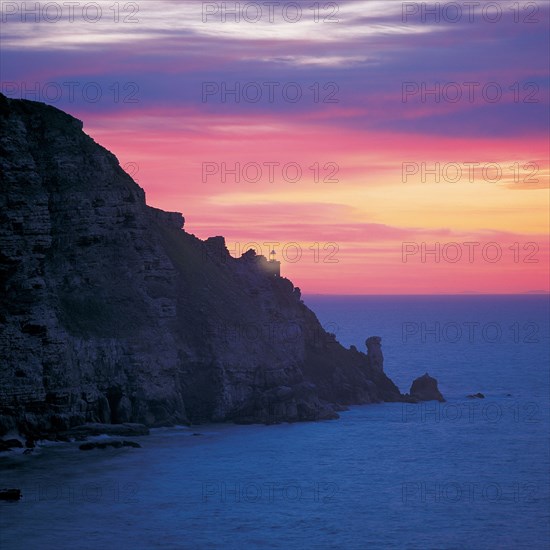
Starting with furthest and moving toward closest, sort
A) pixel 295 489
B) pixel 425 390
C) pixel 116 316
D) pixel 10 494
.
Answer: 1. pixel 425 390
2. pixel 116 316
3. pixel 295 489
4. pixel 10 494

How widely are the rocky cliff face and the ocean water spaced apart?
4382 millimetres

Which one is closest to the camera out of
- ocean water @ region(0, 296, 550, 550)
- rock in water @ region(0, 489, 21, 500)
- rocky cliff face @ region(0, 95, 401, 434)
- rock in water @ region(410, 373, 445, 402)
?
ocean water @ region(0, 296, 550, 550)

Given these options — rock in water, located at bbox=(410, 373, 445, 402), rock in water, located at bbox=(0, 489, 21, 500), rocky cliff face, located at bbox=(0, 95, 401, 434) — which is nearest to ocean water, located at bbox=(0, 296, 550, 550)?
rock in water, located at bbox=(0, 489, 21, 500)

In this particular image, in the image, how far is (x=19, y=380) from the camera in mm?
98500

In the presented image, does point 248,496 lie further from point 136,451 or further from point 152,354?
point 152,354

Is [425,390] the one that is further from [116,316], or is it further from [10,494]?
[10,494]

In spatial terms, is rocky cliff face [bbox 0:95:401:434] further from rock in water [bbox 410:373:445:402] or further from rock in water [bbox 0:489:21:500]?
rock in water [bbox 0:489:21:500]

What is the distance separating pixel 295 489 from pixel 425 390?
63.7m

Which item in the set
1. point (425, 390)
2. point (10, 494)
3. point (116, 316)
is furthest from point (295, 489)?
point (425, 390)

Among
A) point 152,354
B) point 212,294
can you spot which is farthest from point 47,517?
point 212,294

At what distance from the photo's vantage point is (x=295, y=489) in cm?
8862

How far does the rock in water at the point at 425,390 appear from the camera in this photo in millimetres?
149000

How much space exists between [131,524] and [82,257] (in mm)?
48134

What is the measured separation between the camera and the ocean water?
236 ft
